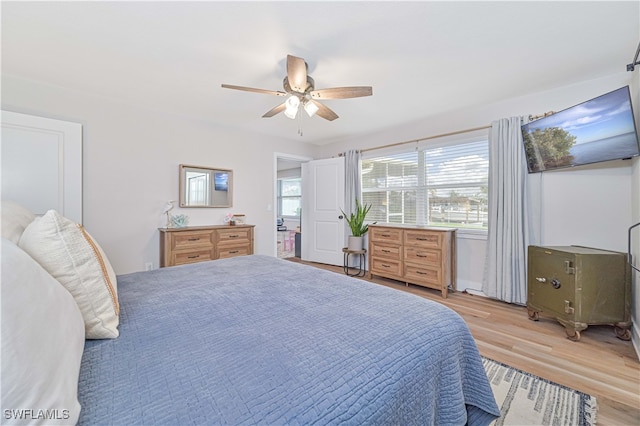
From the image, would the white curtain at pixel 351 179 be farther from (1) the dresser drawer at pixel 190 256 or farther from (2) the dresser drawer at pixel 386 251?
(1) the dresser drawer at pixel 190 256

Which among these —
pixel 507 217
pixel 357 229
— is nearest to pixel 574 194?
pixel 507 217

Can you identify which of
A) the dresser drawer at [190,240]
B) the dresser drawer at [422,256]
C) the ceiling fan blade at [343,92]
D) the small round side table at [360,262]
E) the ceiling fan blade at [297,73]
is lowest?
the small round side table at [360,262]

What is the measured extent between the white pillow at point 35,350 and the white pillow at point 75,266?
0.20m

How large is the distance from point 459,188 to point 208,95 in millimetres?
3432

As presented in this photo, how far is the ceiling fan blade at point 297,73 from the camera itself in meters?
1.97

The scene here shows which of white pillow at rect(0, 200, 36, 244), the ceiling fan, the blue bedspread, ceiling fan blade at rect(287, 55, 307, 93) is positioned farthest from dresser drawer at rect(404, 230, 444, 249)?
white pillow at rect(0, 200, 36, 244)

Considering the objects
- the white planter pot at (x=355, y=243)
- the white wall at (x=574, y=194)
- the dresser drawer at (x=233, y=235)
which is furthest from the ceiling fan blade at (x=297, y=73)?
the white planter pot at (x=355, y=243)

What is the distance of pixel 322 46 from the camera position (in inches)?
83.1

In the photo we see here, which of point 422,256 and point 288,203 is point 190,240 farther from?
point 288,203

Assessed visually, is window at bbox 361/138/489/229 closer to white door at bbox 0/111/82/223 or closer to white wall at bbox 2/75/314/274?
white wall at bbox 2/75/314/274

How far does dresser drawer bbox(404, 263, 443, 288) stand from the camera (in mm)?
3428

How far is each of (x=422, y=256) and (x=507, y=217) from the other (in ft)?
3.54

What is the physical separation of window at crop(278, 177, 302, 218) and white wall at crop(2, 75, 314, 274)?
10.6 ft

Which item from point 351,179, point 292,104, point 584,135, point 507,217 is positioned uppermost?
point 292,104
